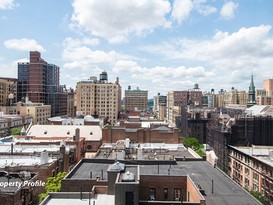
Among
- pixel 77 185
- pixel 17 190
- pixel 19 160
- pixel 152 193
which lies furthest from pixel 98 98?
pixel 152 193

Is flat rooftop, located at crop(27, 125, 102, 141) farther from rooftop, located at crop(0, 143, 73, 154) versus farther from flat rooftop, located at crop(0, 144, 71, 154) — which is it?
rooftop, located at crop(0, 143, 73, 154)

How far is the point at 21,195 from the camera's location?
35688mm

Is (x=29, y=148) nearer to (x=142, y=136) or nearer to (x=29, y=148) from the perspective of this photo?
(x=29, y=148)

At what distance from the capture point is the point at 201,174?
40531mm

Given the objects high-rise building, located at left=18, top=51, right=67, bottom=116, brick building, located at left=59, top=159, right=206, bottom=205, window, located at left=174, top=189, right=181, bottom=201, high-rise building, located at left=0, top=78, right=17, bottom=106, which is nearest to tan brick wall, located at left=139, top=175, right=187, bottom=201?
brick building, located at left=59, top=159, right=206, bottom=205

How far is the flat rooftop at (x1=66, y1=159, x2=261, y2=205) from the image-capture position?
1219 inches

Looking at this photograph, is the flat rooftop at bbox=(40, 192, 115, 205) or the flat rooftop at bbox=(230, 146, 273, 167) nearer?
the flat rooftop at bbox=(40, 192, 115, 205)

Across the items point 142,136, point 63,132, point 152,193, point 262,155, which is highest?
point 63,132

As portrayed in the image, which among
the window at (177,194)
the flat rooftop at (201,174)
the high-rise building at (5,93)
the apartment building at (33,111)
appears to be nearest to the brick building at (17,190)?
the flat rooftop at (201,174)

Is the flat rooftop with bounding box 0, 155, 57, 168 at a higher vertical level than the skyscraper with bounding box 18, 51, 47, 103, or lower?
lower

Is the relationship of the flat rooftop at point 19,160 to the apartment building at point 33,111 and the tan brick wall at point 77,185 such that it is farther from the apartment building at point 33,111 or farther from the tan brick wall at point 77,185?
the apartment building at point 33,111

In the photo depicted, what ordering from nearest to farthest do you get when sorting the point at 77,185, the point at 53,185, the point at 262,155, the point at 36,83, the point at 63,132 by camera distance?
1. the point at 77,185
2. the point at 53,185
3. the point at 262,155
4. the point at 63,132
5. the point at 36,83

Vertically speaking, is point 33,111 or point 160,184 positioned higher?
point 33,111

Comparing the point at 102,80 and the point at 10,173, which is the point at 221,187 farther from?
the point at 102,80
